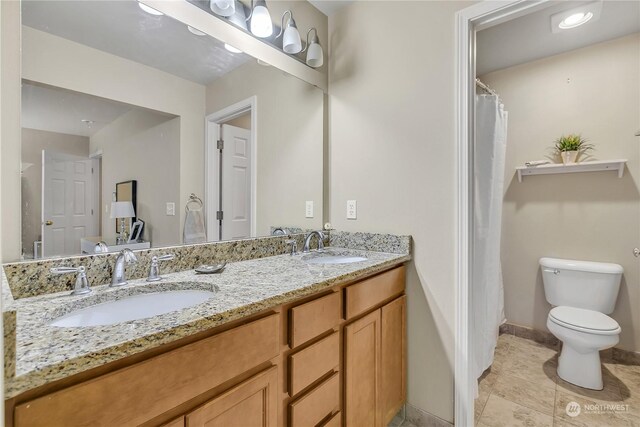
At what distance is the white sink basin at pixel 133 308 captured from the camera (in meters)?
0.86

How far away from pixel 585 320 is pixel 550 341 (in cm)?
64

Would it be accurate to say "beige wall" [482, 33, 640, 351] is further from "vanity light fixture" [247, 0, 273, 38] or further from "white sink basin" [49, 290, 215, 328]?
"white sink basin" [49, 290, 215, 328]

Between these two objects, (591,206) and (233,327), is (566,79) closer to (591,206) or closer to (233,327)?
(591,206)

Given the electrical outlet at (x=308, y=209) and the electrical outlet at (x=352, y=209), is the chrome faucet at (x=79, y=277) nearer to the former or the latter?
the electrical outlet at (x=308, y=209)

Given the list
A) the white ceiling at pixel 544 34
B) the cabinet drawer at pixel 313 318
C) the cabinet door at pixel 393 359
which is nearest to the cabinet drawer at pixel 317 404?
the cabinet drawer at pixel 313 318

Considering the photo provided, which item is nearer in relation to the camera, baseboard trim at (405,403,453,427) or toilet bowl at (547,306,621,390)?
baseboard trim at (405,403,453,427)

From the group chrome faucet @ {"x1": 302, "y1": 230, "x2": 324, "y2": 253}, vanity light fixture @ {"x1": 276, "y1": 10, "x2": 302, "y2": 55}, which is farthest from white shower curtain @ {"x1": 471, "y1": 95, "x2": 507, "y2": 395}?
vanity light fixture @ {"x1": 276, "y1": 10, "x2": 302, "y2": 55}

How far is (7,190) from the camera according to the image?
0.89 m

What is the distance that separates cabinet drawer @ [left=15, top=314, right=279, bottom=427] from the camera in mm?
543

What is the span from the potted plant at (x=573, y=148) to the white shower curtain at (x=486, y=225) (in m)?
0.66

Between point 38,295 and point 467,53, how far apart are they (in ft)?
6.39

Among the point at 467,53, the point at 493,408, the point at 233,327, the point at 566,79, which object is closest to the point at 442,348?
the point at 493,408

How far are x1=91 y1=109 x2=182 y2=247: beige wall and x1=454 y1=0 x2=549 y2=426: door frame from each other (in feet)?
4.31

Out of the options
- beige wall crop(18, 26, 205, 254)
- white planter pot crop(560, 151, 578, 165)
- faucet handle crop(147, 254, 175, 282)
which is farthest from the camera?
white planter pot crop(560, 151, 578, 165)
